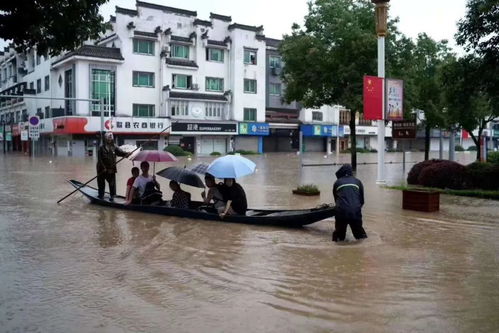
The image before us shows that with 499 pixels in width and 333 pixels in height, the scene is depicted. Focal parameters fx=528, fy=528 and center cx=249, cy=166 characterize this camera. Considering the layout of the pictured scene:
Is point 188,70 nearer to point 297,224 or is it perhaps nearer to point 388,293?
point 297,224

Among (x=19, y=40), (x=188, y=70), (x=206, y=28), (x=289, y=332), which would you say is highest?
(x=206, y=28)

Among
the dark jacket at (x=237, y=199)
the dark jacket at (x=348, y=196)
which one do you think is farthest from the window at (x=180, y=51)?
the dark jacket at (x=348, y=196)

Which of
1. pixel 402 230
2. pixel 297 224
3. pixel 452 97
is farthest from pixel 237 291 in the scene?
pixel 452 97

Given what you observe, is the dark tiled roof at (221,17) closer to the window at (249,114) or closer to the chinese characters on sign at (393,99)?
the window at (249,114)

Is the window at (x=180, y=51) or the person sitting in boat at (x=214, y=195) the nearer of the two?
the person sitting in boat at (x=214, y=195)

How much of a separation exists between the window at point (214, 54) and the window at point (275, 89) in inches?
331

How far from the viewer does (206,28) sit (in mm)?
54500

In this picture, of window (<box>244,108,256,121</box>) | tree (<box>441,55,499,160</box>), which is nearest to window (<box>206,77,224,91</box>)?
window (<box>244,108,256,121</box>)

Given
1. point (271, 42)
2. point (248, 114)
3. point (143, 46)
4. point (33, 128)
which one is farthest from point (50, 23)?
point (271, 42)

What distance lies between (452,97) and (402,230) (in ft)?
26.9

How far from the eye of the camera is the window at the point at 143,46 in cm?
5038

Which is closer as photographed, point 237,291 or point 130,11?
point 237,291

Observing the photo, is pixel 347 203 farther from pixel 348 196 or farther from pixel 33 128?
pixel 33 128

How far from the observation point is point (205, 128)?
2096 inches
